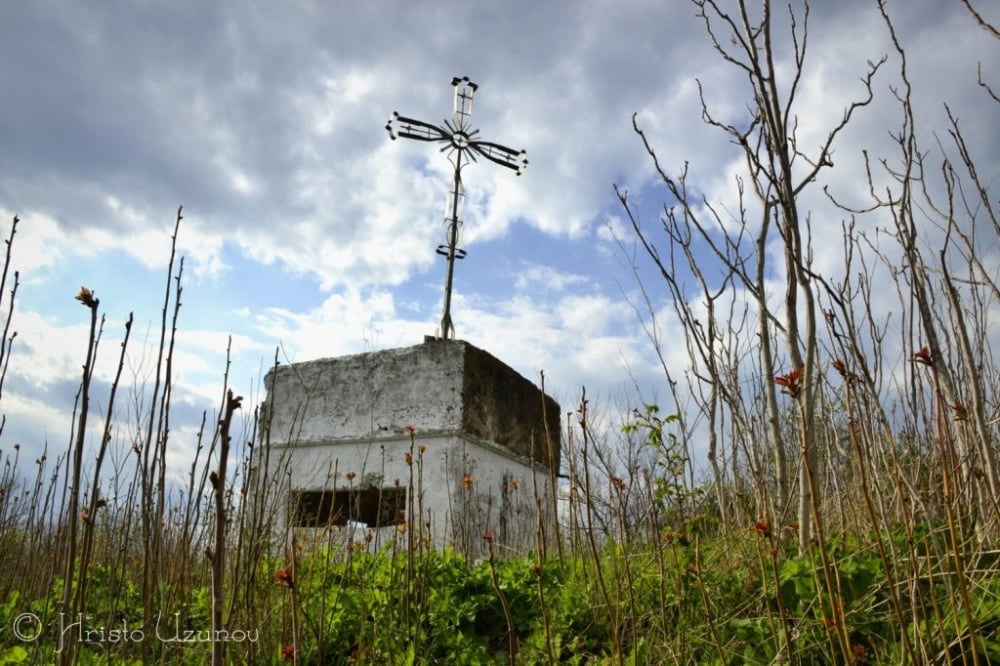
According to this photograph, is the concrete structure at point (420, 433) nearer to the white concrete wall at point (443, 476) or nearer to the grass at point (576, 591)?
the white concrete wall at point (443, 476)

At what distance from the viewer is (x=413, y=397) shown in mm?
6703

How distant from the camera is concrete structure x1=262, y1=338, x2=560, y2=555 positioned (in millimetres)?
6352

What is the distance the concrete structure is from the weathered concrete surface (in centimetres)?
1

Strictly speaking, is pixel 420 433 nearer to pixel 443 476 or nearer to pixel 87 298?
pixel 443 476

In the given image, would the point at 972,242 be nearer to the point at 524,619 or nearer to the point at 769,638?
the point at 769,638

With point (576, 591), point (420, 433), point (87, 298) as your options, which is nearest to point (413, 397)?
point (420, 433)

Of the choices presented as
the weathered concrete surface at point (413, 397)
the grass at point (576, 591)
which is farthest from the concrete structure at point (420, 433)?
the grass at point (576, 591)

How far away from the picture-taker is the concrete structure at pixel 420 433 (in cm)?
635

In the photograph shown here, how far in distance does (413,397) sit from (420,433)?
0.41 m

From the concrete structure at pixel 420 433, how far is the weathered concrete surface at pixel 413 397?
10 millimetres

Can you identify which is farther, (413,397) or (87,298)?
(413,397)

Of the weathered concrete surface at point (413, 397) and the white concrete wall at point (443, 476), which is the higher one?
the weathered concrete surface at point (413, 397)

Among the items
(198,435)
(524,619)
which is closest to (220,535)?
(198,435)

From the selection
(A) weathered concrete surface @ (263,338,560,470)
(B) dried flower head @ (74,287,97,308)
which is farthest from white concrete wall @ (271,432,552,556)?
(B) dried flower head @ (74,287,97,308)
